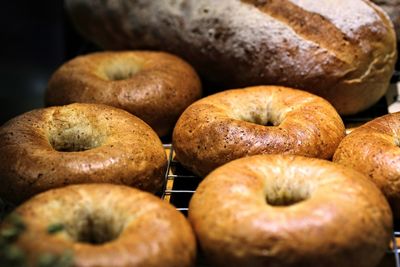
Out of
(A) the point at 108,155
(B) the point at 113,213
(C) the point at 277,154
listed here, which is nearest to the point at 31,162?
(A) the point at 108,155

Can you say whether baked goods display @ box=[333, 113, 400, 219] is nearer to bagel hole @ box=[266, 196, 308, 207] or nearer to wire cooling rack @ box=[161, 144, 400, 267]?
wire cooling rack @ box=[161, 144, 400, 267]

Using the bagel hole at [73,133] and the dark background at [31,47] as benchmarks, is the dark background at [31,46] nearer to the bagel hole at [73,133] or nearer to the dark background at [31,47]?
the dark background at [31,47]

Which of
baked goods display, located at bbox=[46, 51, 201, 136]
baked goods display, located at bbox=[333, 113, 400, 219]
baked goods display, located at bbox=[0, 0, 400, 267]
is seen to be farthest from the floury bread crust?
baked goods display, located at bbox=[333, 113, 400, 219]

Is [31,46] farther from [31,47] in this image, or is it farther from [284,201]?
[284,201]

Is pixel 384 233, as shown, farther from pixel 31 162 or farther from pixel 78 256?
pixel 31 162

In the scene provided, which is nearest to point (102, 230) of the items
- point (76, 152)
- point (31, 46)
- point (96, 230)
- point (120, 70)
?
point (96, 230)

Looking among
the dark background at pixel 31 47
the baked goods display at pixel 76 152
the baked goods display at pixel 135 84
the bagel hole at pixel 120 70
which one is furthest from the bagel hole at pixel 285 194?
the dark background at pixel 31 47

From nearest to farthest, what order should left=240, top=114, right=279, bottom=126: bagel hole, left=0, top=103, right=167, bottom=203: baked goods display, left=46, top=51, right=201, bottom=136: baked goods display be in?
left=0, top=103, right=167, bottom=203: baked goods display < left=240, top=114, right=279, bottom=126: bagel hole < left=46, top=51, right=201, bottom=136: baked goods display
